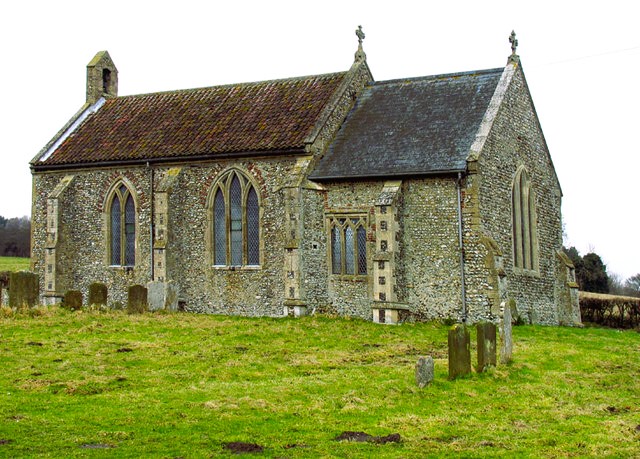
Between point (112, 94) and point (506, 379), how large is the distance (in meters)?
29.8

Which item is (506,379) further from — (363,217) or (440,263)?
(363,217)

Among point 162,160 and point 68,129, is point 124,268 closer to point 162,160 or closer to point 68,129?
point 162,160

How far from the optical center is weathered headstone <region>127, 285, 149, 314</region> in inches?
1153

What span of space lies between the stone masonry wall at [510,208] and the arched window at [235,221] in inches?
343

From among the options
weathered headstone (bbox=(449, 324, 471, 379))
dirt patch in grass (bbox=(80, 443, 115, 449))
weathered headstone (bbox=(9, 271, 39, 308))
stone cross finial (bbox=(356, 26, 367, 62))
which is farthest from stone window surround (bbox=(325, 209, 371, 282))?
dirt patch in grass (bbox=(80, 443, 115, 449))

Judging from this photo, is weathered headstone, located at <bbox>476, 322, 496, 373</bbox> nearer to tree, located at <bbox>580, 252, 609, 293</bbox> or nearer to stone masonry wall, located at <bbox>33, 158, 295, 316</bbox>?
stone masonry wall, located at <bbox>33, 158, 295, 316</bbox>

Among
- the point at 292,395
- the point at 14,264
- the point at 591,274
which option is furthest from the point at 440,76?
the point at 14,264

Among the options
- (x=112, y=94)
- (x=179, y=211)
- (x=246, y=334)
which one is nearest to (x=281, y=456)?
(x=246, y=334)

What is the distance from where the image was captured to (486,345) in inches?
711

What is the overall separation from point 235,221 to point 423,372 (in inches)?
704

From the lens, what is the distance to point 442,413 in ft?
47.2

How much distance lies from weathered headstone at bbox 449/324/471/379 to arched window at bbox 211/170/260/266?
630 inches

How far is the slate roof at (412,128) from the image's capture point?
29886 millimetres

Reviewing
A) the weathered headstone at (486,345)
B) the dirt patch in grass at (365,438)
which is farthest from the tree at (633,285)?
the dirt patch in grass at (365,438)
